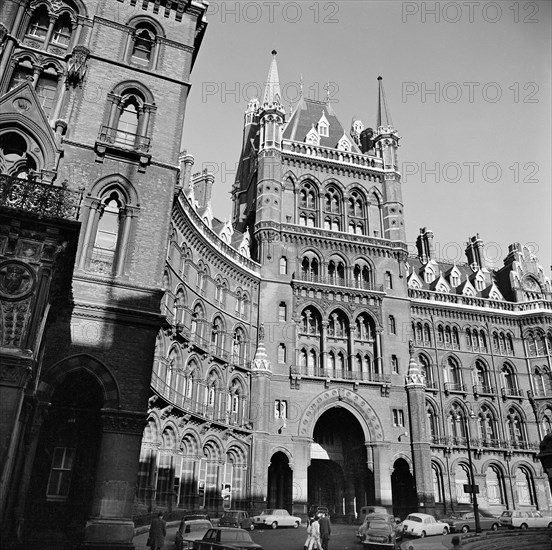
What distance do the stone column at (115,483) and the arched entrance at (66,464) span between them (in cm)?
84

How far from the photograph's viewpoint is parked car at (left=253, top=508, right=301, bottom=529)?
35.2 metres

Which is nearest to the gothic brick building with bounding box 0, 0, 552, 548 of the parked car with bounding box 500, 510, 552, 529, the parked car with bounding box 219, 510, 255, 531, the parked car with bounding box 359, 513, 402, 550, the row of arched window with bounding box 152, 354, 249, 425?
the row of arched window with bounding box 152, 354, 249, 425

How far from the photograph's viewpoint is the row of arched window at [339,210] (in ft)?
175

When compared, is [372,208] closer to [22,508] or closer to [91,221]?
[91,221]

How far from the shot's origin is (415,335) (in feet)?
177

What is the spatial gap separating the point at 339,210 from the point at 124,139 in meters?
32.4

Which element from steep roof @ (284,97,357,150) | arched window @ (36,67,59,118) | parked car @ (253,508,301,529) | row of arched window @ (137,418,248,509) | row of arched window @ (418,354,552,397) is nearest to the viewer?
arched window @ (36,67,59,118)

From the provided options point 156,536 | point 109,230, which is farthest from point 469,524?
point 109,230

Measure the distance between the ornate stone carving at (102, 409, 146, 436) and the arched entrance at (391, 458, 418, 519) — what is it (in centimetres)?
3238

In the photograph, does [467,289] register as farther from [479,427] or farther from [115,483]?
[115,483]

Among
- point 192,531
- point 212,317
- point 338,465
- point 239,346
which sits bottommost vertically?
point 192,531

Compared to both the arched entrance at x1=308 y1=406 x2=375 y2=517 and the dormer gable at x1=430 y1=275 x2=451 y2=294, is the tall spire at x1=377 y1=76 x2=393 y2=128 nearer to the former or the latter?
the dormer gable at x1=430 y1=275 x2=451 y2=294

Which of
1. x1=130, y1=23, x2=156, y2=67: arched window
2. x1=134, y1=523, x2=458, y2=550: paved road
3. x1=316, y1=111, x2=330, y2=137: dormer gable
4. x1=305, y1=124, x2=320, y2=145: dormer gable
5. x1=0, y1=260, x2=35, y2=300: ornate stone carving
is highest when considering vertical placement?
x1=316, y1=111, x2=330, y2=137: dormer gable

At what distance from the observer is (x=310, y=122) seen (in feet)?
201
